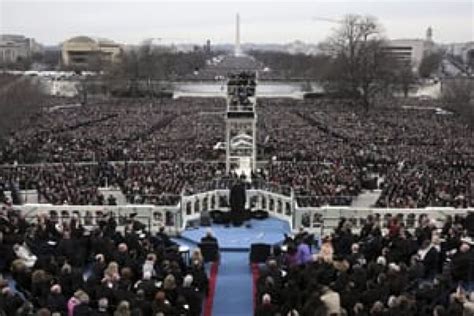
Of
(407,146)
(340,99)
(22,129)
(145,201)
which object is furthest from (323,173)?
(340,99)

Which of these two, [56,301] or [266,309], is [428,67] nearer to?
[266,309]

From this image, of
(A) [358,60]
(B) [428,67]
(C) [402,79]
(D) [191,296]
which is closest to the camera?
(D) [191,296]

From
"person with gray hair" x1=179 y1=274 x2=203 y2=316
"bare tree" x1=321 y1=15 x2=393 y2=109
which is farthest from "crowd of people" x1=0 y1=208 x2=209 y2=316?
"bare tree" x1=321 y1=15 x2=393 y2=109

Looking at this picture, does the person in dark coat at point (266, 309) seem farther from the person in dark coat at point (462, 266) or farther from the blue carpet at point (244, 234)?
the blue carpet at point (244, 234)

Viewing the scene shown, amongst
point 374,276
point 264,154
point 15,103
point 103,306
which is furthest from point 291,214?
point 15,103

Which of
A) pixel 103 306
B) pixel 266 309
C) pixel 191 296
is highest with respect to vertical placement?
pixel 103 306

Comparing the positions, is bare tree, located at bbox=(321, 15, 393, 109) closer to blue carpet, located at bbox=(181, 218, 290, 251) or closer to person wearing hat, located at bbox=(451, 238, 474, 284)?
blue carpet, located at bbox=(181, 218, 290, 251)
